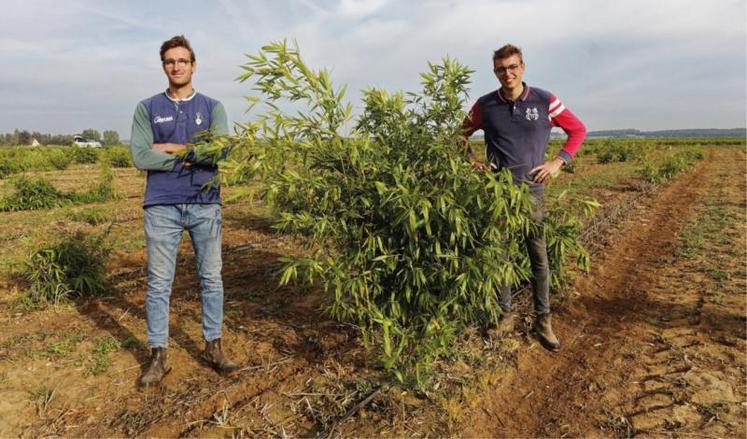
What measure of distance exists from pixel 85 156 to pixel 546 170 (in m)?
32.8

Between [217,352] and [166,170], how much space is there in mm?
1365

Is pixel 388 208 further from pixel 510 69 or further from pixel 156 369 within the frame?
pixel 156 369

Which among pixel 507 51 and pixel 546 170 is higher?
pixel 507 51

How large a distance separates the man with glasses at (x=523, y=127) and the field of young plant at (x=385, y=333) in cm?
20

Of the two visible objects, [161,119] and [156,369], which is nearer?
[161,119]

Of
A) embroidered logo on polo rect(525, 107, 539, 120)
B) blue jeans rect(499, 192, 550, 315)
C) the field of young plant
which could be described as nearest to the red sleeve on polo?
embroidered logo on polo rect(525, 107, 539, 120)

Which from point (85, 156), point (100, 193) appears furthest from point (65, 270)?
point (85, 156)

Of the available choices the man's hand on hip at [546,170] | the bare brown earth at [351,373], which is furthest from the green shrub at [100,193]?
the man's hand on hip at [546,170]

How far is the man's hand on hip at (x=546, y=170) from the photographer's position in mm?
3387

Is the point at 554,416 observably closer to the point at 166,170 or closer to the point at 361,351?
Answer: the point at 361,351

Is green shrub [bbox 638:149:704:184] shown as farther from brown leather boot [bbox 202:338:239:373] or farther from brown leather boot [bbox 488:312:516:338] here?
brown leather boot [bbox 202:338:239:373]

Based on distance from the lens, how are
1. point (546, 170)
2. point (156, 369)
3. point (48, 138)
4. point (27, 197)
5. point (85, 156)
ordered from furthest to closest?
point (48, 138) < point (85, 156) < point (27, 197) < point (546, 170) < point (156, 369)

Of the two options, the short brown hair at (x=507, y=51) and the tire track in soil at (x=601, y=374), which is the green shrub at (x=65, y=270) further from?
the short brown hair at (x=507, y=51)

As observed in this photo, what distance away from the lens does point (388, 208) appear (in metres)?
2.77
